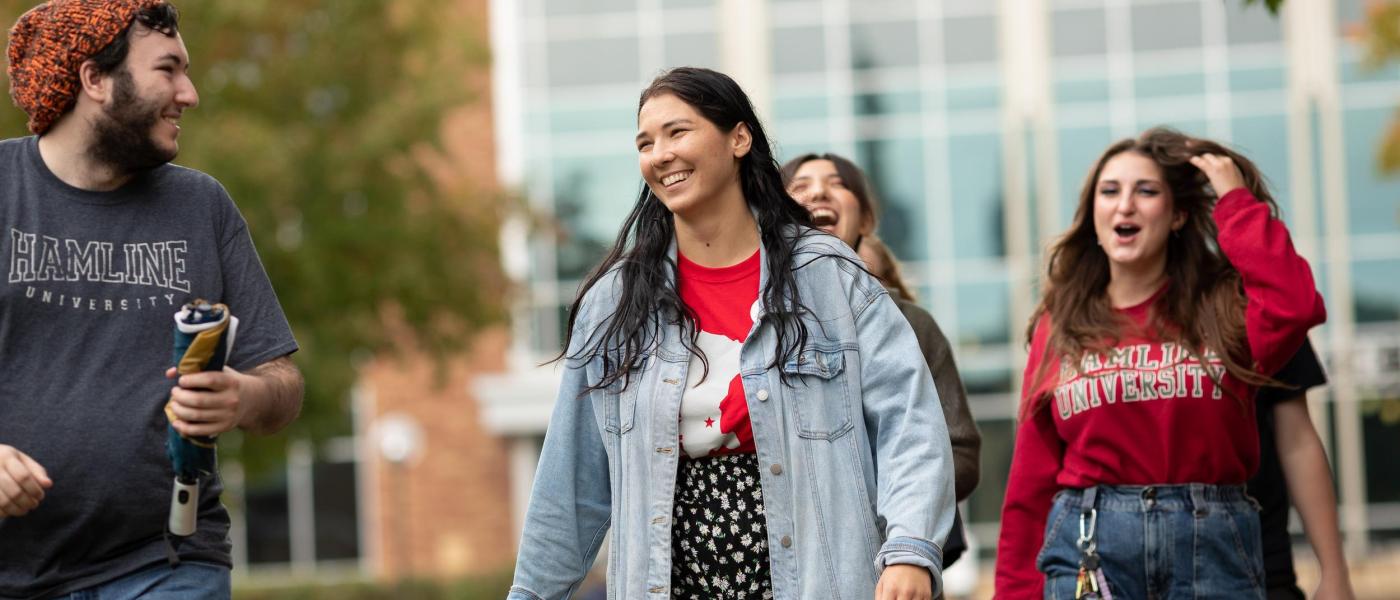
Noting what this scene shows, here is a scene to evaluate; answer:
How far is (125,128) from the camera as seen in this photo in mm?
4480

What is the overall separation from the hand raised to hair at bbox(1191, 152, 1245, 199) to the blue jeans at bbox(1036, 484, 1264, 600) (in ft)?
3.09

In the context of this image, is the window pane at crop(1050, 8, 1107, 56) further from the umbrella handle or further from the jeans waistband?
the umbrella handle

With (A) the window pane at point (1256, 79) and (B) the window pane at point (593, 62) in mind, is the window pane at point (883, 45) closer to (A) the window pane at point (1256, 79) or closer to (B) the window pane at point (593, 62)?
(B) the window pane at point (593, 62)

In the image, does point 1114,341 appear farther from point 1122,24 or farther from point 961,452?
point 1122,24

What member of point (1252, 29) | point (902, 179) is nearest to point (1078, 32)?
point (1252, 29)

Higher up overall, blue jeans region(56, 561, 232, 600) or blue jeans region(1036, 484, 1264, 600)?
blue jeans region(56, 561, 232, 600)

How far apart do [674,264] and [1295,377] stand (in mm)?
2129

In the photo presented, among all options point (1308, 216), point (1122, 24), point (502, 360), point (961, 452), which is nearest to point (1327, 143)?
point (1308, 216)

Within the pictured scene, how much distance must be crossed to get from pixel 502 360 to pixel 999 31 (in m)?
9.53

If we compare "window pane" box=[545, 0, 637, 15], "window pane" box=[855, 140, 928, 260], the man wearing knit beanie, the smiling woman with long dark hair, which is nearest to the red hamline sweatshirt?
the smiling woman with long dark hair

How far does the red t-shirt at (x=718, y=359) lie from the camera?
4.60m

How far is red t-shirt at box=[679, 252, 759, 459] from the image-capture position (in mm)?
4598

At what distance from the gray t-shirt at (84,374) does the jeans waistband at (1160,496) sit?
2625mm

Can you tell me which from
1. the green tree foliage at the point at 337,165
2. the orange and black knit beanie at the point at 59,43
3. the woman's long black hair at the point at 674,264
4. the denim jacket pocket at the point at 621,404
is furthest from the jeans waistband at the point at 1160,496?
the green tree foliage at the point at 337,165
